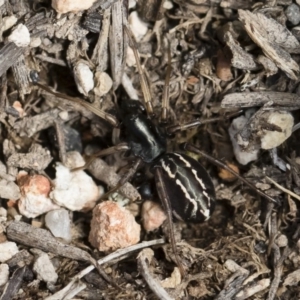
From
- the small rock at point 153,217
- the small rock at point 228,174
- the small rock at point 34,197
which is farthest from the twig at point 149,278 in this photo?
the small rock at point 228,174

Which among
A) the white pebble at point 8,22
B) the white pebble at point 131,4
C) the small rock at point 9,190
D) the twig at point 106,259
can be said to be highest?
the white pebble at point 8,22

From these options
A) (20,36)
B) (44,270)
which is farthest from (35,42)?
(44,270)

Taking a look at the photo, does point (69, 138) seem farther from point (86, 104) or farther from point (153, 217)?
point (153, 217)

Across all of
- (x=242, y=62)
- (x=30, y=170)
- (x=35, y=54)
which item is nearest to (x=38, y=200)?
(x=30, y=170)

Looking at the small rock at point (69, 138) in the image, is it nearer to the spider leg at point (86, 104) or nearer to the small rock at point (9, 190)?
the spider leg at point (86, 104)

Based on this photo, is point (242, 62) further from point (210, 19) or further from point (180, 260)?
point (180, 260)

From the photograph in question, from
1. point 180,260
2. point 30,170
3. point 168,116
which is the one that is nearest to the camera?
point 180,260
